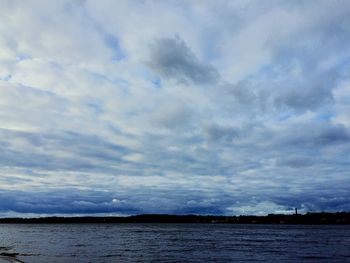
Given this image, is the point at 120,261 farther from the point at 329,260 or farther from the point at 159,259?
the point at 329,260

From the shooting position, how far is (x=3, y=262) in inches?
2094

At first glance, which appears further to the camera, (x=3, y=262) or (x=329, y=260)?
(x=329, y=260)

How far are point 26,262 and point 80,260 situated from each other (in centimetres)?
711

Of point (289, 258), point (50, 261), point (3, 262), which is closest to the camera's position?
point (3, 262)

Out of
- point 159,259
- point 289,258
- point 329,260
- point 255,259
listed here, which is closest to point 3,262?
point 159,259

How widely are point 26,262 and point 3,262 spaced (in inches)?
143

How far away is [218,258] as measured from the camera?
2498 inches

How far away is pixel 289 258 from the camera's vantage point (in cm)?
6328

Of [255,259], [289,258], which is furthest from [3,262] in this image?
[289,258]

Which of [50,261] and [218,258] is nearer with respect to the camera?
[50,261]

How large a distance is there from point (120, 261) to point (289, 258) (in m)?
24.7

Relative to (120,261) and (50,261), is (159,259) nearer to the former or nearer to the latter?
(120,261)

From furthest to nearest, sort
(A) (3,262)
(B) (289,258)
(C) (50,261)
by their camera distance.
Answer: (B) (289,258), (C) (50,261), (A) (3,262)

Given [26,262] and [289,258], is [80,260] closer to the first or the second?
[26,262]
